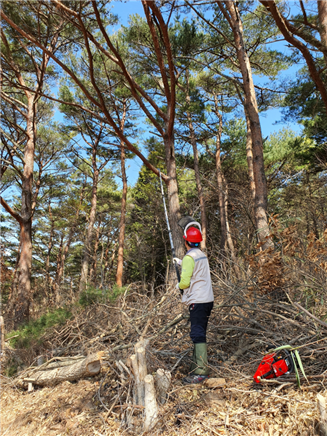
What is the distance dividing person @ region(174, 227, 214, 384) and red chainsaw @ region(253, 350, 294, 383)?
0.60 m

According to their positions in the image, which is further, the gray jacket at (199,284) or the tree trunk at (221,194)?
the tree trunk at (221,194)

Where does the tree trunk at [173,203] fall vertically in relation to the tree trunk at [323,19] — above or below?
below

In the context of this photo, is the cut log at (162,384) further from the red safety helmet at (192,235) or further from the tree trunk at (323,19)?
the tree trunk at (323,19)

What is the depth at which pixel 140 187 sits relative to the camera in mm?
17828

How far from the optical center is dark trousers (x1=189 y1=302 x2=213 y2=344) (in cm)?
327

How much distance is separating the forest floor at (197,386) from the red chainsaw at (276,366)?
0.11m

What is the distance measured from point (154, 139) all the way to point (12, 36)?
8.74 m

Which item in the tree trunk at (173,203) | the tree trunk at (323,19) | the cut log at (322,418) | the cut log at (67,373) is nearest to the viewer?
the cut log at (322,418)

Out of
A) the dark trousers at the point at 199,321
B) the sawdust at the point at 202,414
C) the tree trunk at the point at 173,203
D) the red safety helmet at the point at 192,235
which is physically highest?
the tree trunk at the point at 173,203

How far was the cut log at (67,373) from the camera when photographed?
154 inches

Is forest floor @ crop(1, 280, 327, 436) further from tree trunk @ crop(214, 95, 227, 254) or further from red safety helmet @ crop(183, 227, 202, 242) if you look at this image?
tree trunk @ crop(214, 95, 227, 254)

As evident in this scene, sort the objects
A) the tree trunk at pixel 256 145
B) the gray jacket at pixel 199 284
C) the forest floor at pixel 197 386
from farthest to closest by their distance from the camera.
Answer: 1. the tree trunk at pixel 256 145
2. the gray jacket at pixel 199 284
3. the forest floor at pixel 197 386

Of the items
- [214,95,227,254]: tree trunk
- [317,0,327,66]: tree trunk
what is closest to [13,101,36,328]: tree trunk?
[214,95,227,254]: tree trunk

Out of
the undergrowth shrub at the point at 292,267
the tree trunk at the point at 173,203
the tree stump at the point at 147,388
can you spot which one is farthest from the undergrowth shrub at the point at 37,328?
the undergrowth shrub at the point at 292,267
